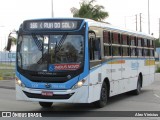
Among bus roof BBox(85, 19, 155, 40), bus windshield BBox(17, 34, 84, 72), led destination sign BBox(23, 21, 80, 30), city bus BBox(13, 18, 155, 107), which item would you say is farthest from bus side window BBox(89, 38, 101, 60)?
led destination sign BBox(23, 21, 80, 30)

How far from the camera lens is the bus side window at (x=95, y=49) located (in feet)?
41.5

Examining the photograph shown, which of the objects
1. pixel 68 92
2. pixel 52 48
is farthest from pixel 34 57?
pixel 68 92

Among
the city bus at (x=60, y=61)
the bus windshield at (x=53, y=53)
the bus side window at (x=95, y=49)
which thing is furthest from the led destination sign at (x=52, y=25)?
the bus side window at (x=95, y=49)

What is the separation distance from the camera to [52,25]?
12.6 meters

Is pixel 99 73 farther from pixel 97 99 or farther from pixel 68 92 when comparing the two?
pixel 68 92

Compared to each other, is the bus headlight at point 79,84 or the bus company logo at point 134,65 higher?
the bus company logo at point 134,65

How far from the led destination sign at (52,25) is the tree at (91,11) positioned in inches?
1129

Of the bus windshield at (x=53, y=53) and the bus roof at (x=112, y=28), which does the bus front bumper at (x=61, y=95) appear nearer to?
the bus windshield at (x=53, y=53)

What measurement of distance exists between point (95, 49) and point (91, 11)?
97.4ft

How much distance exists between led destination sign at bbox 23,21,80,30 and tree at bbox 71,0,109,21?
1129 inches

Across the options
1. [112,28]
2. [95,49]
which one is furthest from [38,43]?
[112,28]

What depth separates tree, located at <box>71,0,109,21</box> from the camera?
41812mm

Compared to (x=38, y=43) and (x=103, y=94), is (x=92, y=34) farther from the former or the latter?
(x=103, y=94)

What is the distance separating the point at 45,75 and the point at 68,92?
2.90 feet
